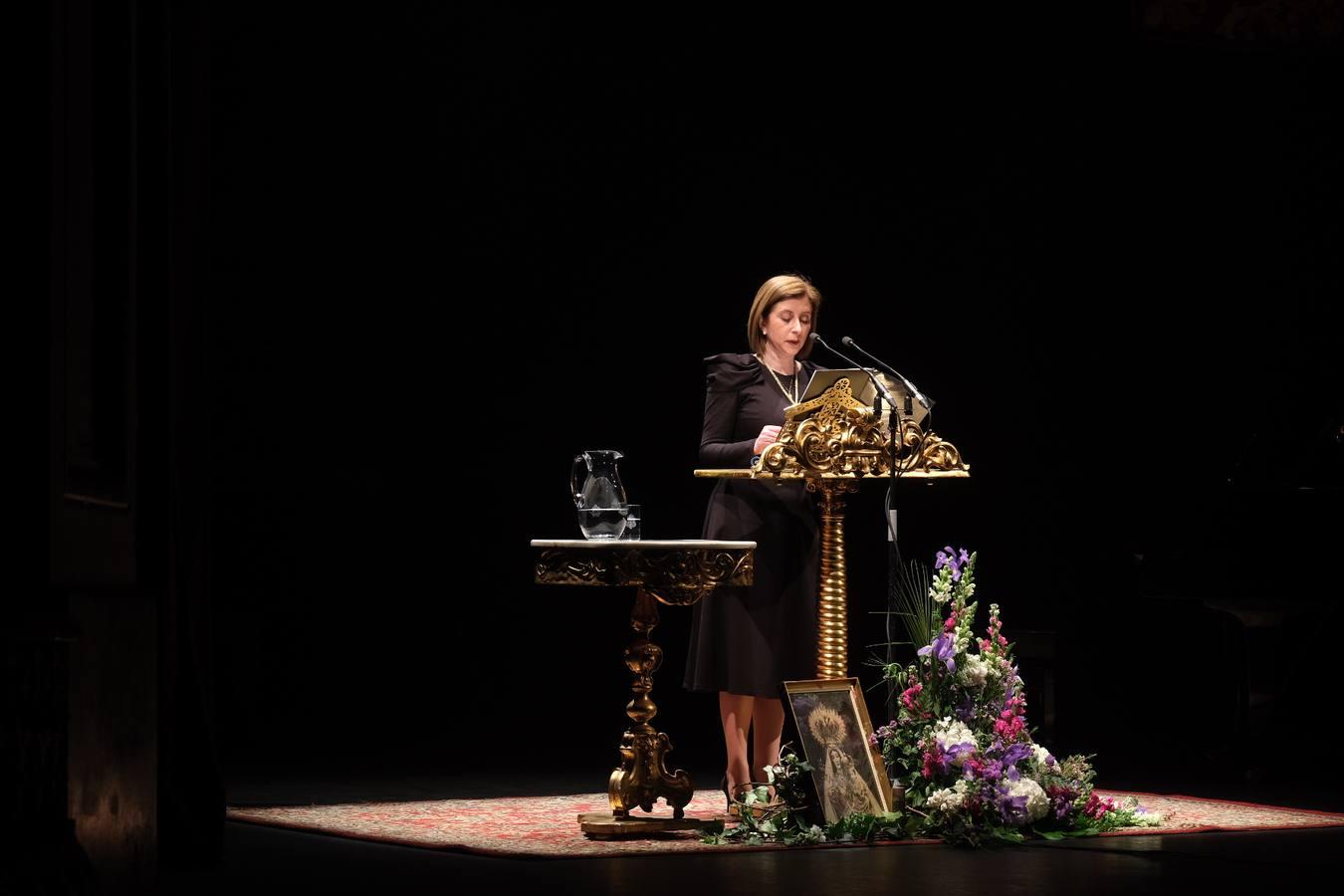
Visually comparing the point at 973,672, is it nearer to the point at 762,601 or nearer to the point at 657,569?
the point at 762,601

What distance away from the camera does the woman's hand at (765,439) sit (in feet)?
17.7

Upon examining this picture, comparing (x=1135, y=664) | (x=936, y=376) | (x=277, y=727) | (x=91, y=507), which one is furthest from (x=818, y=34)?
(x=91, y=507)

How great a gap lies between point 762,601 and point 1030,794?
971 mm

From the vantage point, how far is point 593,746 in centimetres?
759

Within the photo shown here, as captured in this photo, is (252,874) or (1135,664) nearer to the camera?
(252,874)

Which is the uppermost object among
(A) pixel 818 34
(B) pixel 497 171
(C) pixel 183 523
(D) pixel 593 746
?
(A) pixel 818 34

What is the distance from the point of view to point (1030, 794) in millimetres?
4973

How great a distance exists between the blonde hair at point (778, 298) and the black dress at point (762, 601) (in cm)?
26

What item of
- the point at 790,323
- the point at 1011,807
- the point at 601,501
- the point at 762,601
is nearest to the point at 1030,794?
the point at 1011,807

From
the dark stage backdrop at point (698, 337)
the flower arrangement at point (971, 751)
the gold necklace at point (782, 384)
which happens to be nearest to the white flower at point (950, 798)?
the flower arrangement at point (971, 751)

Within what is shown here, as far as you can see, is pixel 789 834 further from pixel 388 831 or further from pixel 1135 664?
pixel 1135 664

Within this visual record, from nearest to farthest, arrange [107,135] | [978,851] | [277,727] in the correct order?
[107,135]
[978,851]
[277,727]

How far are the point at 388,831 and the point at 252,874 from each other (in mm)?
783

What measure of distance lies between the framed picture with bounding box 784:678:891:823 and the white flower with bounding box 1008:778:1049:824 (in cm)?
35
